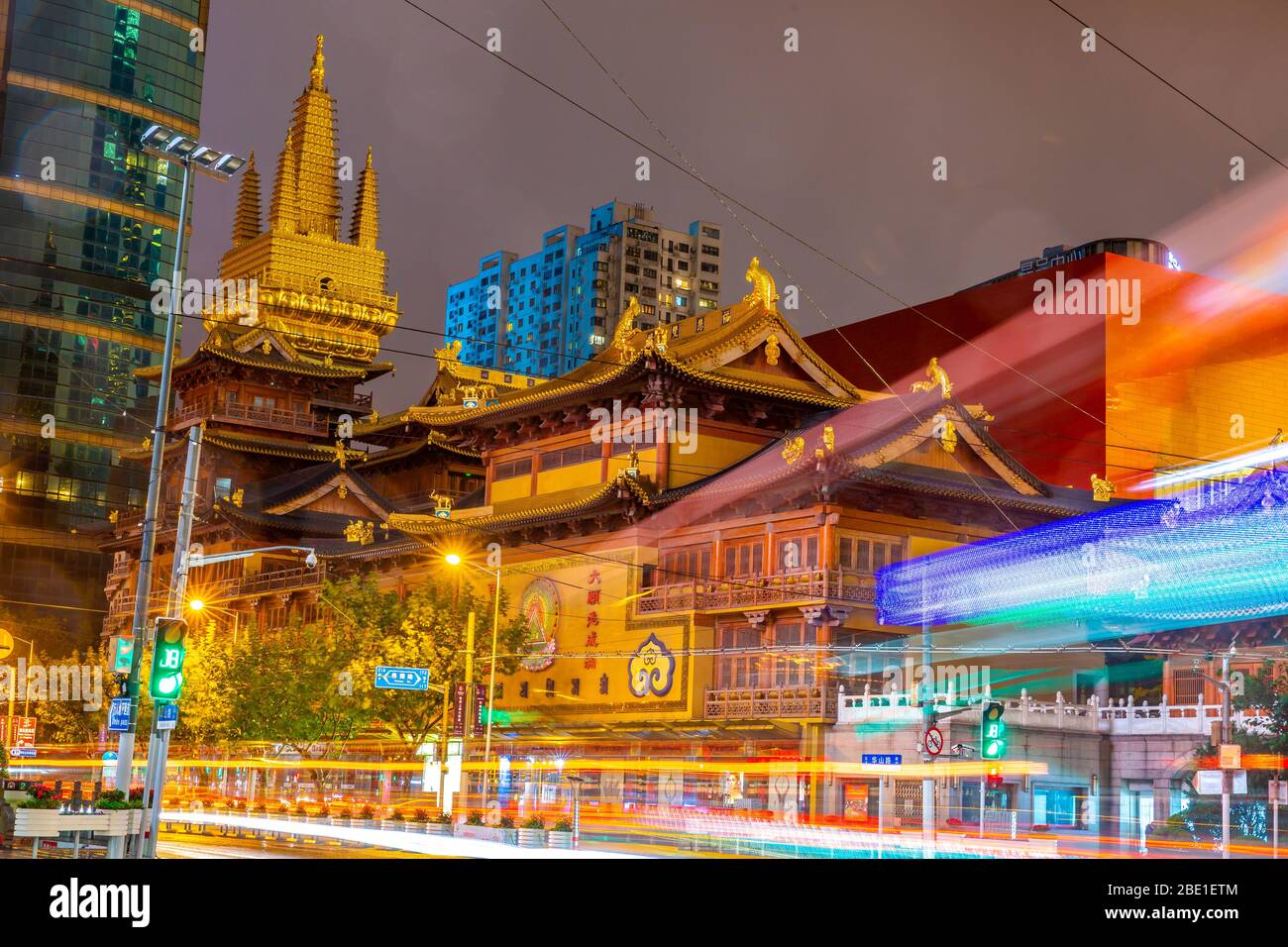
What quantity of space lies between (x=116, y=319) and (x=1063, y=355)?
83.7 m

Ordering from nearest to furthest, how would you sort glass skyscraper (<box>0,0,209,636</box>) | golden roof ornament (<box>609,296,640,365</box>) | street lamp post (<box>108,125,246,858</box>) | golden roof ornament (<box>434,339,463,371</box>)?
street lamp post (<box>108,125,246,858</box>)
golden roof ornament (<box>609,296,640,365</box>)
golden roof ornament (<box>434,339,463,371</box>)
glass skyscraper (<box>0,0,209,636</box>)

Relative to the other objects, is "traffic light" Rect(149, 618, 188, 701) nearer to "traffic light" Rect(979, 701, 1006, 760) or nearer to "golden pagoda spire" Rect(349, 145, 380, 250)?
"traffic light" Rect(979, 701, 1006, 760)

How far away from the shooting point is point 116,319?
415 ft

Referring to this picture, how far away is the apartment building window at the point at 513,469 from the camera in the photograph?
2394 inches

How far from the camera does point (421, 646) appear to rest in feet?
173

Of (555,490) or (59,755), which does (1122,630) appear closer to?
(555,490)

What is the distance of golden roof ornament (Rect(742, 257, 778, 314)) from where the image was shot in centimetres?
5472

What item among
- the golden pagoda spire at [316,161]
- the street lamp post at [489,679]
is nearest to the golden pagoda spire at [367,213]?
the golden pagoda spire at [316,161]

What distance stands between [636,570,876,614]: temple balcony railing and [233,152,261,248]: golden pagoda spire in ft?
195

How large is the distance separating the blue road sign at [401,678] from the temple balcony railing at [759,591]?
9099 mm

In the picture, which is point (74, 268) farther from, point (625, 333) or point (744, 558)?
point (744, 558)

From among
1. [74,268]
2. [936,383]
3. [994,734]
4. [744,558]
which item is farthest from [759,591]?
[74,268]

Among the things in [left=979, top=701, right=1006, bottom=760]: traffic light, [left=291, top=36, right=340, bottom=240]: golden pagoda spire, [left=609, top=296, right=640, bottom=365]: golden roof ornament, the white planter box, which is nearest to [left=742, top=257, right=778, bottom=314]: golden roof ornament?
[left=609, top=296, right=640, bottom=365]: golden roof ornament

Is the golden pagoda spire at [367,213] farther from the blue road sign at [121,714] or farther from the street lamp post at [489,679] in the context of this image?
the blue road sign at [121,714]
